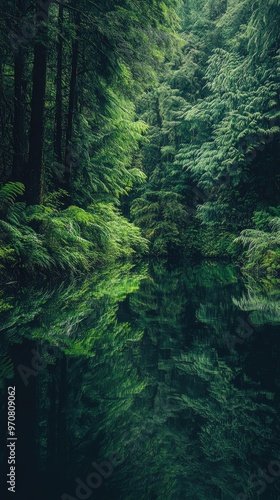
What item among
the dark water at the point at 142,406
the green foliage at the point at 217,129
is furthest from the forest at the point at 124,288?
the green foliage at the point at 217,129

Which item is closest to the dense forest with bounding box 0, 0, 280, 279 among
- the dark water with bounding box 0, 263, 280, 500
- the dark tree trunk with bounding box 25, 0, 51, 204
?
the dark tree trunk with bounding box 25, 0, 51, 204

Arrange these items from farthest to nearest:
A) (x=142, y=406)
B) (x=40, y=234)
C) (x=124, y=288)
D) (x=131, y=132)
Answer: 1. (x=131, y=132)
2. (x=40, y=234)
3. (x=124, y=288)
4. (x=142, y=406)

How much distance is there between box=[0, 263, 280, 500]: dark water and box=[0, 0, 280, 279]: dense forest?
433 cm

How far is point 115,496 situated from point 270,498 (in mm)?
642

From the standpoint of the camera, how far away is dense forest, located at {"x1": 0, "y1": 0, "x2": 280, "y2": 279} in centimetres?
896

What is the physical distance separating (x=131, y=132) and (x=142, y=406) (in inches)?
463

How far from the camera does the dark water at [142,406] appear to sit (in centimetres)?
177

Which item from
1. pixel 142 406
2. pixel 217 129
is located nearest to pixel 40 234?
pixel 142 406

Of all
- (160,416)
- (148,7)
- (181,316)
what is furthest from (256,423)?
(148,7)

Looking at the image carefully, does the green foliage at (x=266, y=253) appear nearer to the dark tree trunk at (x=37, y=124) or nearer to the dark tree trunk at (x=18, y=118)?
the dark tree trunk at (x=37, y=124)

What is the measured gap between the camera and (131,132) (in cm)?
Result: 1324

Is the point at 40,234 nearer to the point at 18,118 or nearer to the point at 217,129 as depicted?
the point at 18,118

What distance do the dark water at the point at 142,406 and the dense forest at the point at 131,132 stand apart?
4328mm

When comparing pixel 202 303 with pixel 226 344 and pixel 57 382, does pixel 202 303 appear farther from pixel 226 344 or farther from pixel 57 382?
pixel 57 382
